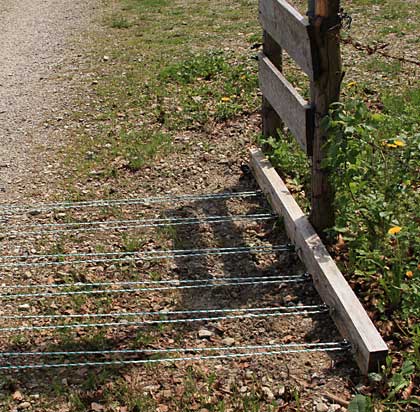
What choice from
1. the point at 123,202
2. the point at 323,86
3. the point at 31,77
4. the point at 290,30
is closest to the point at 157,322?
the point at 123,202

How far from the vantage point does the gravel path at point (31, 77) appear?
6.52m

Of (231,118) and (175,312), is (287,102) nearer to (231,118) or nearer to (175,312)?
(175,312)

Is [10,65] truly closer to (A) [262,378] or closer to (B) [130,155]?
(B) [130,155]

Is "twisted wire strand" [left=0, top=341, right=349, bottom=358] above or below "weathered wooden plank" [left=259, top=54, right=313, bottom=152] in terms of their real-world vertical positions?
below

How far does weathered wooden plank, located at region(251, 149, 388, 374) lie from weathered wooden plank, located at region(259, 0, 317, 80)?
103 cm

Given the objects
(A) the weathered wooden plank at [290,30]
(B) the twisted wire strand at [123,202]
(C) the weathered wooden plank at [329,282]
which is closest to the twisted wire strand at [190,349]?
(C) the weathered wooden plank at [329,282]

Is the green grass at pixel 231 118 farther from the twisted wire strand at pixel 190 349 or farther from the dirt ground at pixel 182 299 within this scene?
the twisted wire strand at pixel 190 349

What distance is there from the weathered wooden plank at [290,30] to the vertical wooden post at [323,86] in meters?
0.06

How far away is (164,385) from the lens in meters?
→ 3.67

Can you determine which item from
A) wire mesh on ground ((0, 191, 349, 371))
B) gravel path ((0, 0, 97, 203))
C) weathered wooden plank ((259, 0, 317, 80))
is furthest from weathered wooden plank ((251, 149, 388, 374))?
gravel path ((0, 0, 97, 203))

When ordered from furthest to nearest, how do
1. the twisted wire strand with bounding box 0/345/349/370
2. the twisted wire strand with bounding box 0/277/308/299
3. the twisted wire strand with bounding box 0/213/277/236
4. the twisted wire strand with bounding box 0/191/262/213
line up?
the twisted wire strand with bounding box 0/191/262/213, the twisted wire strand with bounding box 0/213/277/236, the twisted wire strand with bounding box 0/277/308/299, the twisted wire strand with bounding box 0/345/349/370

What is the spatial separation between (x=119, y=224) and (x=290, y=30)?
6.49 feet

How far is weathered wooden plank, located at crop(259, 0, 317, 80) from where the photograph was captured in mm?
4085

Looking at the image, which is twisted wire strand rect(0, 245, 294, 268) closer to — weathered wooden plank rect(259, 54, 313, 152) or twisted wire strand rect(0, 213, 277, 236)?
twisted wire strand rect(0, 213, 277, 236)
